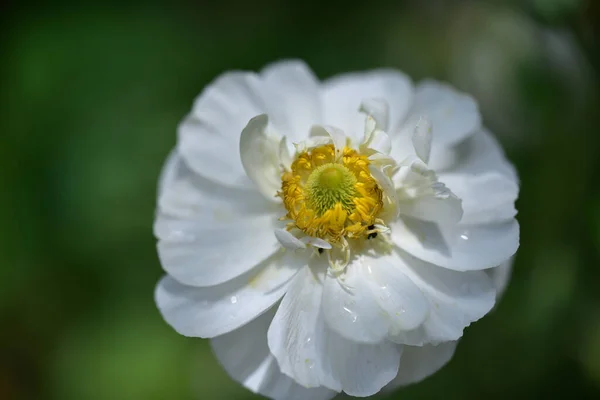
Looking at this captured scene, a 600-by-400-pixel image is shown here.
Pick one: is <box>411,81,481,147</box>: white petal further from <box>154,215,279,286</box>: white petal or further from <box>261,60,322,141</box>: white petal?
<box>154,215,279,286</box>: white petal

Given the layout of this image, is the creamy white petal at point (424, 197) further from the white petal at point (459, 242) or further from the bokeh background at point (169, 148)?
the bokeh background at point (169, 148)

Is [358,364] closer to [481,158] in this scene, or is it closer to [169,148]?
[481,158]

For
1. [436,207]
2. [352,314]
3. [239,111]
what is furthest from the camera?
[239,111]

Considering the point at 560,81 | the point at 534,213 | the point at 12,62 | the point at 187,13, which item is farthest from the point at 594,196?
the point at 12,62

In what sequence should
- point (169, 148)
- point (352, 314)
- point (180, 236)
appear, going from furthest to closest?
point (169, 148)
point (180, 236)
point (352, 314)

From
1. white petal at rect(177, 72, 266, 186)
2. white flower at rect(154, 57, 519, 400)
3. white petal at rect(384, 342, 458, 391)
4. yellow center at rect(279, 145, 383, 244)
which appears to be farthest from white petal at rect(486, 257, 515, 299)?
white petal at rect(177, 72, 266, 186)

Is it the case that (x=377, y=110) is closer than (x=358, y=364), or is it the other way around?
(x=358, y=364)

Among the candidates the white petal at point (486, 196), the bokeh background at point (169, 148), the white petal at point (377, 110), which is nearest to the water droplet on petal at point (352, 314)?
the white petal at point (486, 196)

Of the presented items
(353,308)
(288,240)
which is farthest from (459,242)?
(288,240)
